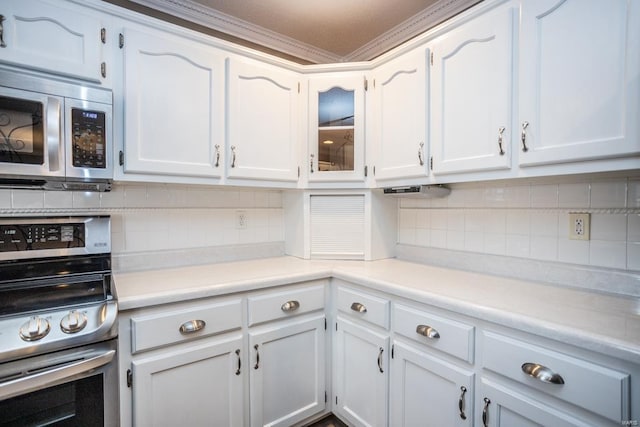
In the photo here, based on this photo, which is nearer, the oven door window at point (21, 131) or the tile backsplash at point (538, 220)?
the oven door window at point (21, 131)

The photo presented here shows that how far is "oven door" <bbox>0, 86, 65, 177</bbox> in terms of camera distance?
119 centimetres

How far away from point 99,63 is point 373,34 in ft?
5.71

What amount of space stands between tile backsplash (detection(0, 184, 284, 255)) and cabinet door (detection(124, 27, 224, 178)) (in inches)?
12.1

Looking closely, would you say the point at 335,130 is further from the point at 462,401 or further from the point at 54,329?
the point at 54,329

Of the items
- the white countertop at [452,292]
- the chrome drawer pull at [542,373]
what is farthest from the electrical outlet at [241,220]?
the chrome drawer pull at [542,373]

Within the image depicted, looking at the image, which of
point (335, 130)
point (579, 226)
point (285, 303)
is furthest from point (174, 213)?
point (579, 226)

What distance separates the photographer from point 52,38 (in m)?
1.31

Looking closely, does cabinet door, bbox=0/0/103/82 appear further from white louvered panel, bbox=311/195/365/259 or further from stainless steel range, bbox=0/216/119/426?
white louvered panel, bbox=311/195/365/259

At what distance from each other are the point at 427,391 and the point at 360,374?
0.41 metres

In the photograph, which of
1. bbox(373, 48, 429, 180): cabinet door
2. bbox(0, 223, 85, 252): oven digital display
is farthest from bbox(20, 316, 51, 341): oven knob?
bbox(373, 48, 429, 180): cabinet door

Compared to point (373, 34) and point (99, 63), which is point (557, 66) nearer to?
point (373, 34)

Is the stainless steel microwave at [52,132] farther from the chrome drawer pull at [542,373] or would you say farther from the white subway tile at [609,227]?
the white subway tile at [609,227]

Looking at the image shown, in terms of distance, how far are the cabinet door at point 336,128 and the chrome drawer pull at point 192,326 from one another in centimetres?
105

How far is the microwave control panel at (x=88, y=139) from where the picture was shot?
4.33 feet
